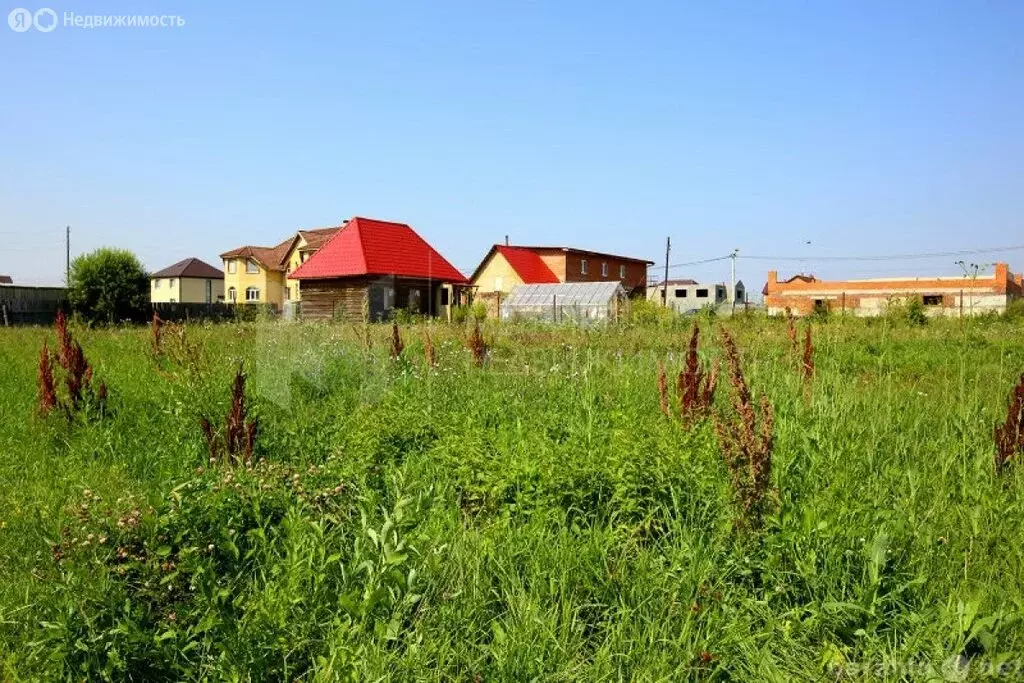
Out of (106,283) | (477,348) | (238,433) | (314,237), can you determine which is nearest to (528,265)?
(314,237)

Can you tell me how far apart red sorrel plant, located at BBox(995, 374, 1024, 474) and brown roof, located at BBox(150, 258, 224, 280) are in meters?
65.8

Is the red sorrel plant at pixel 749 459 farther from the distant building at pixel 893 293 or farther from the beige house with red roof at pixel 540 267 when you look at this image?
the beige house with red roof at pixel 540 267

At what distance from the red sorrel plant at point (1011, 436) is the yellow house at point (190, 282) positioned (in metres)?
63.8

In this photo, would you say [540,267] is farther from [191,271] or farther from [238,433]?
[238,433]

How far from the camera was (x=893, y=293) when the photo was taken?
3884 cm

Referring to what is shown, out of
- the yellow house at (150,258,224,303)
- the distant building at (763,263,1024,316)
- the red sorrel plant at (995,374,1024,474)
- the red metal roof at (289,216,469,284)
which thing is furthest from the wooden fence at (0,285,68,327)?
the yellow house at (150,258,224,303)

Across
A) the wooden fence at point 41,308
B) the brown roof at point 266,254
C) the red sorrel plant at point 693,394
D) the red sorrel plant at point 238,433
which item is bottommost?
the red sorrel plant at point 238,433

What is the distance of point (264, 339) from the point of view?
988 centimetres

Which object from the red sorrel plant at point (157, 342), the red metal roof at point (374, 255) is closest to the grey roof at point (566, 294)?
the red metal roof at point (374, 255)

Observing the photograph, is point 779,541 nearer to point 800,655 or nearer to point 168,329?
point 800,655

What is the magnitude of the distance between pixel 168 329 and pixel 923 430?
6.73 m

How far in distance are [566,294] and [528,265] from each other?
51.3 ft

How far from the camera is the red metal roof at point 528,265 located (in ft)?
143

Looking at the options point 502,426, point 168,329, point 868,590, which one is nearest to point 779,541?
point 868,590
